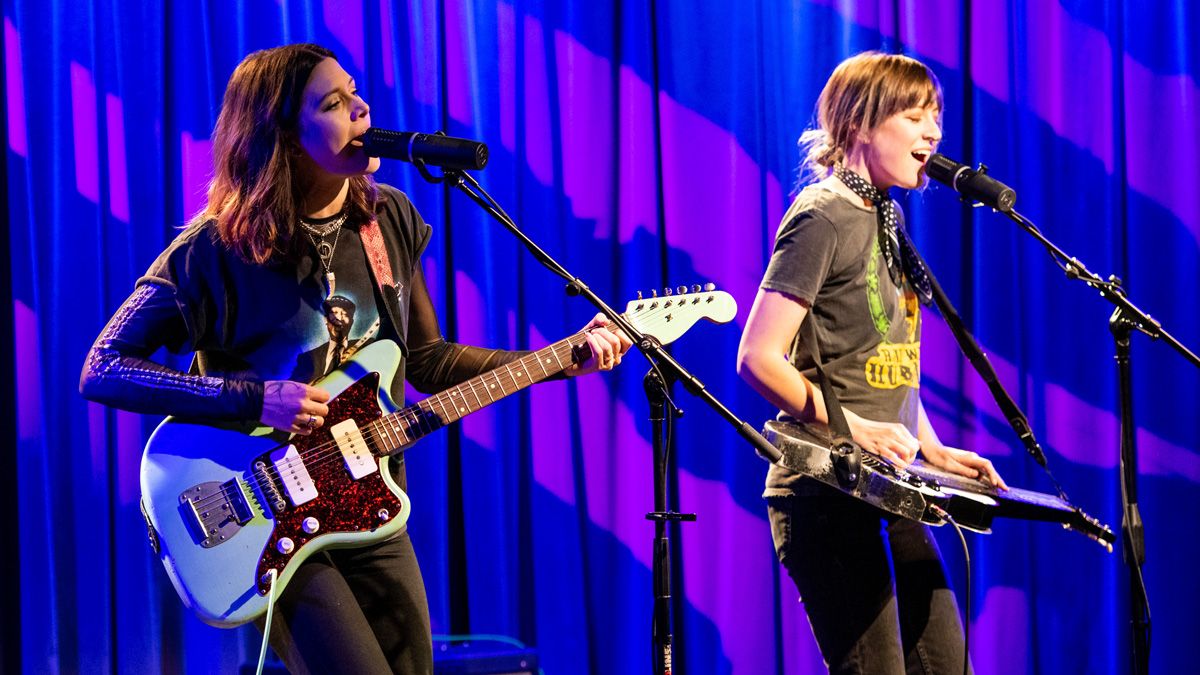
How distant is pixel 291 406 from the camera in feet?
7.48

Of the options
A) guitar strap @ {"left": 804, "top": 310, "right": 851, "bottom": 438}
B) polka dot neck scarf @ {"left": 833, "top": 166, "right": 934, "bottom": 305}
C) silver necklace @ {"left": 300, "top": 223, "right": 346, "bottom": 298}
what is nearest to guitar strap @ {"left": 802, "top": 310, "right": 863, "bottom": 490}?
guitar strap @ {"left": 804, "top": 310, "right": 851, "bottom": 438}

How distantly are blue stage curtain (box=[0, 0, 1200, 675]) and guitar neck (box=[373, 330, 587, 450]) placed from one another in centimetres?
145

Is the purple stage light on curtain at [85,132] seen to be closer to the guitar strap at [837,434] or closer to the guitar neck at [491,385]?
the guitar neck at [491,385]

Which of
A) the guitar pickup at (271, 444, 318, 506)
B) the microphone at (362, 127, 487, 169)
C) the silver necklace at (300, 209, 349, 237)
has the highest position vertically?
the microphone at (362, 127, 487, 169)

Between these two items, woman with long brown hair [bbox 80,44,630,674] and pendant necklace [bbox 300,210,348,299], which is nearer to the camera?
woman with long brown hair [bbox 80,44,630,674]

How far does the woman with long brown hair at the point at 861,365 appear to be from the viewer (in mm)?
2344

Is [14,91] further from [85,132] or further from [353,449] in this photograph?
[353,449]

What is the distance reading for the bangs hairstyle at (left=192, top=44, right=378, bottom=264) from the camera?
240cm

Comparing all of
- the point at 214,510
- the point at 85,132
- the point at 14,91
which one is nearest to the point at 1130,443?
the point at 214,510

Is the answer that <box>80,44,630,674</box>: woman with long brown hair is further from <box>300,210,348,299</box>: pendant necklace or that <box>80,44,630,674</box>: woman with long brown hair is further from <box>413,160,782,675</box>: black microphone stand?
<box>413,160,782,675</box>: black microphone stand

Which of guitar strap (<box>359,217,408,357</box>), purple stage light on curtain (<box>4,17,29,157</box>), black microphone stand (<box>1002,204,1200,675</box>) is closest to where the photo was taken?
guitar strap (<box>359,217,408,357</box>)

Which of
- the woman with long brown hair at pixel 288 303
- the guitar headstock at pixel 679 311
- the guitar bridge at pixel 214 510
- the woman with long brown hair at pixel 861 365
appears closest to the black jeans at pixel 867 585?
the woman with long brown hair at pixel 861 365

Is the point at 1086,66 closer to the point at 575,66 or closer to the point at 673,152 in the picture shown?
the point at 673,152

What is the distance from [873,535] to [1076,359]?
222 centimetres
